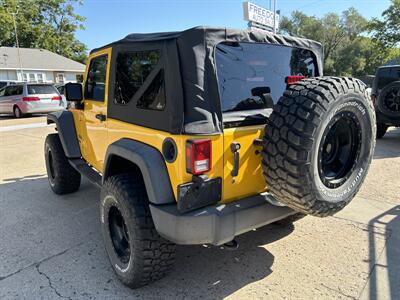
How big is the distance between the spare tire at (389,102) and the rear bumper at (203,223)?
6.45 meters

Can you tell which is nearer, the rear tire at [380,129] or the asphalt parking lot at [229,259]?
the asphalt parking lot at [229,259]

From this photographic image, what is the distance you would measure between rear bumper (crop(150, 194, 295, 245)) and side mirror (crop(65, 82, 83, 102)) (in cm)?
216

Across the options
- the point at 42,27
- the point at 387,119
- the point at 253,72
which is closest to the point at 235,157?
the point at 253,72

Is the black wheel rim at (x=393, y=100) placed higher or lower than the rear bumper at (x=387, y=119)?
higher

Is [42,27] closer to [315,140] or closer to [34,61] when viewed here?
[34,61]

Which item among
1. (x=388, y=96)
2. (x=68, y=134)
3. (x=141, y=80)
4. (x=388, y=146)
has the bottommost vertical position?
(x=388, y=146)

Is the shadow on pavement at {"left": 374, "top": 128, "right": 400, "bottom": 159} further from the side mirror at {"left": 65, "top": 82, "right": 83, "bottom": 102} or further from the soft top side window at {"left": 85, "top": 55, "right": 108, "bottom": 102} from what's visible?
the side mirror at {"left": 65, "top": 82, "right": 83, "bottom": 102}

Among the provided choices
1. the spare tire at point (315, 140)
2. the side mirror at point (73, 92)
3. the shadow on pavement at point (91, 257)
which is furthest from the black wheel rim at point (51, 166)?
the spare tire at point (315, 140)

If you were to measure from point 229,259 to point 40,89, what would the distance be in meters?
14.2

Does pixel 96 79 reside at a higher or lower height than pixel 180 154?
higher

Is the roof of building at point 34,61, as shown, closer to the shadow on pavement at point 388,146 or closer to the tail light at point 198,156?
the shadow on pavement at point 388,146

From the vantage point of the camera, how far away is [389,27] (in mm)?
36281

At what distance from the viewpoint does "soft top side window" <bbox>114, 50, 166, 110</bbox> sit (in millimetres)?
2404

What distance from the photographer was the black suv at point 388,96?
7.21 metres
